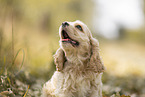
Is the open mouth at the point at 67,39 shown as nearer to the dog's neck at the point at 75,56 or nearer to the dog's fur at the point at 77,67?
the dog's fur at the point at 77,67

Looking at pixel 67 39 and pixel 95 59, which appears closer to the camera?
pixel 67 39

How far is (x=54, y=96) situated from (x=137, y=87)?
11.0 feet

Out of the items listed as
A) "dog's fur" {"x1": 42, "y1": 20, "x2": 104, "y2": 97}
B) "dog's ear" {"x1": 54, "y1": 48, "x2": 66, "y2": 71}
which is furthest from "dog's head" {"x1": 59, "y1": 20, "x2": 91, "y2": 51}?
"dog's ear" {"x1": 54, "y1": 48, "x2": 66, "y2": 71}

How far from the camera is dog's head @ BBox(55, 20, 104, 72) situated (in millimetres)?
3066

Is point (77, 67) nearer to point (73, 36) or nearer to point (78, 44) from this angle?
point (78, 44)

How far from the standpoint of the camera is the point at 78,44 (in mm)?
3189

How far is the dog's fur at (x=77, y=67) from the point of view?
3.05m

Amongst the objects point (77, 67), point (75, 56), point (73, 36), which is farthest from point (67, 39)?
point (77, 67)

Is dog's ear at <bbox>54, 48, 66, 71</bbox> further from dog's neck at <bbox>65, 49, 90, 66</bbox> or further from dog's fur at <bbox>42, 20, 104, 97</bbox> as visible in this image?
dog's neck at <bbox>65, 49, 90, 66</bbox>

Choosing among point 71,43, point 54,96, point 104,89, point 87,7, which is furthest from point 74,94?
point 87,7

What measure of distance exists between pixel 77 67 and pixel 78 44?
0.37 m

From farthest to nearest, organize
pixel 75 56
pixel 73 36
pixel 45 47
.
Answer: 1. pixel 45 47
2. pixel 75 56
3. pixel 73 36

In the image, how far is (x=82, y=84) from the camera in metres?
3.05

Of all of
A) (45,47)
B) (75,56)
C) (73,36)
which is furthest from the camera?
(45,47)
